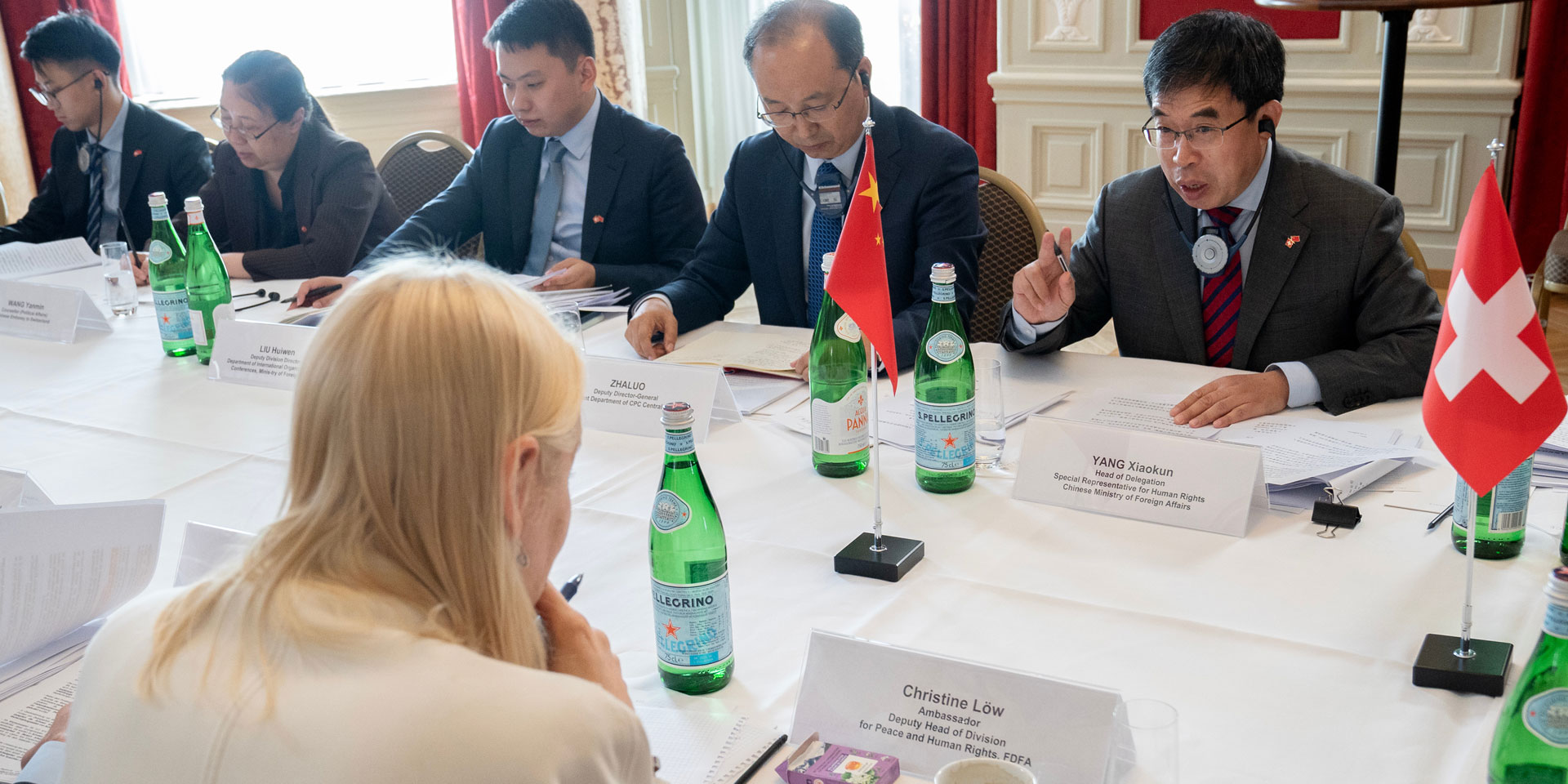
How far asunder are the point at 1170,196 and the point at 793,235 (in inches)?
29.4

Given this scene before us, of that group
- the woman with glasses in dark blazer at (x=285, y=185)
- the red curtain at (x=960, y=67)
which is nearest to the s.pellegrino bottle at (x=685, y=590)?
the woman with glasses in dark blazer at (x=285, y=185)

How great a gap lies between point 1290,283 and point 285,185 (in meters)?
2.43

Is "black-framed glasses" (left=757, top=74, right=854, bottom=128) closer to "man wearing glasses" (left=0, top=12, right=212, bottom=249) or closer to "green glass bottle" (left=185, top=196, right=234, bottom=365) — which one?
"green glass bottle" (left=185, top=196, right=234, bottom=365)

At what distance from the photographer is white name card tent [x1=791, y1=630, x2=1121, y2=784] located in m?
0.87

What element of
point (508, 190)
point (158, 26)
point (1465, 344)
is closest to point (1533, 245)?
point (508, 190)

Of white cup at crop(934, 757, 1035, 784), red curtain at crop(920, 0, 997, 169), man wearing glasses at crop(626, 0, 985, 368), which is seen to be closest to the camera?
white cup at crop(934, 757, 1035, 784)

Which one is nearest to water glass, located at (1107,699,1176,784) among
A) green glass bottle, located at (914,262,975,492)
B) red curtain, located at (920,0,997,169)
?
green glass bottle, located at (914,262,975,492)

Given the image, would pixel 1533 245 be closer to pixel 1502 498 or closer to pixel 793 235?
pixel 793 235

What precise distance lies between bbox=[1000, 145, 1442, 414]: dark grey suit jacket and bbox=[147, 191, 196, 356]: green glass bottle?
158cm

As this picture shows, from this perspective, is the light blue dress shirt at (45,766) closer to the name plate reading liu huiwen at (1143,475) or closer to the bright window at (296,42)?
the name plate reading liu huiwen at (1143,475)

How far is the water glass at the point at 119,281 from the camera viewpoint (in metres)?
2.57

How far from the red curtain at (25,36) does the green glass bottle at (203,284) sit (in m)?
3.30

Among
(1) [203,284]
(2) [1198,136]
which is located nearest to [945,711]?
(2) [1198,136]

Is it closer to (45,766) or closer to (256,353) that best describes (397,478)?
(45,766)
